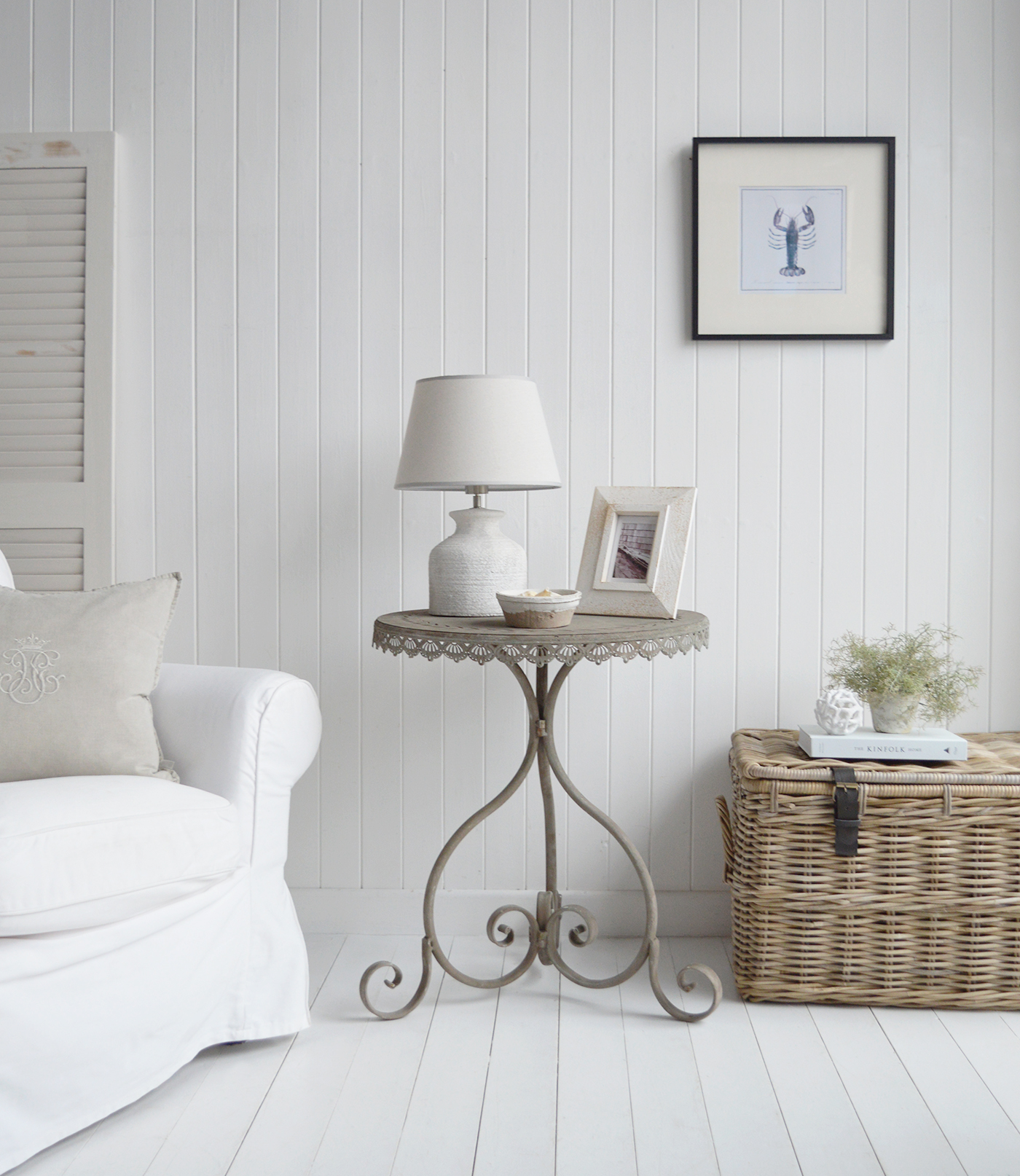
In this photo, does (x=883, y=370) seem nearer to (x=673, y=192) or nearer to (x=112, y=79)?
(x=673, y=192)

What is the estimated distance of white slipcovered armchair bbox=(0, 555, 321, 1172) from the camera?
1.31 m

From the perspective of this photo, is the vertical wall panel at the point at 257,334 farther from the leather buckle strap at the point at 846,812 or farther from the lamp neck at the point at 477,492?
the leather buckle strap at the point at 846,812

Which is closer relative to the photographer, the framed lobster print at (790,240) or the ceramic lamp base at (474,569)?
the ceramic lamp base at (474,569)

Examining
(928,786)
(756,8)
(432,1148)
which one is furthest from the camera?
(756,8)

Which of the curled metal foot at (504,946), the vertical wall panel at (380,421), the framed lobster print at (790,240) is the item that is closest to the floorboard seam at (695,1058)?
the curled metal foot at (504,946)

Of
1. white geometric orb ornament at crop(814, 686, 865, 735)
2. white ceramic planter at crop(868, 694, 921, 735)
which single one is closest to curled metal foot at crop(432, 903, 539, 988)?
white geometric orb ornament at crop(814, 686, 865, 735)

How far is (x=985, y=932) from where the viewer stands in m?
1.80

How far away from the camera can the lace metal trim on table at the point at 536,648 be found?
157cm

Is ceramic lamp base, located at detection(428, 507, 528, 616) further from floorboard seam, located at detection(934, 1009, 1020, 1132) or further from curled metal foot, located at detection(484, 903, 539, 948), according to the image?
floorboard seam, located at detection(934, 1009, 1020, 1132)

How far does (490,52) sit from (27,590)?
5.33 ft

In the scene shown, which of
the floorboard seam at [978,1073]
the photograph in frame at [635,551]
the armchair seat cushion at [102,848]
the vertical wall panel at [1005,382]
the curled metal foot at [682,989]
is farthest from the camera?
the vertical wall panel at [1005,382]

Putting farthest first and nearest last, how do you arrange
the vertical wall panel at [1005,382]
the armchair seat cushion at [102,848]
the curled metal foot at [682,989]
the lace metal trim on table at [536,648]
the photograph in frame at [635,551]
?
the vertical wall panel at [1005,382] < the photograph in frame at [635,551] < the curled metal foot at [682,989] < the lace metal trim on table at [536,648] < the armchair seat cushion at [102,848]

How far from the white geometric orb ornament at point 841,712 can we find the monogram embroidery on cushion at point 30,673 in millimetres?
1410

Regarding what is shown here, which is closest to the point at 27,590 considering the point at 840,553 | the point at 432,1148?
the point at 432,1148
